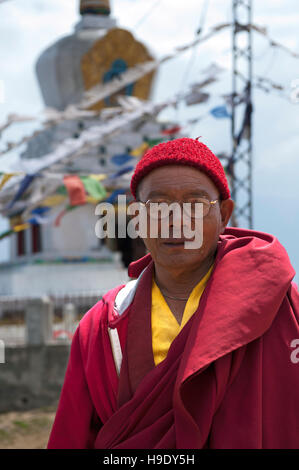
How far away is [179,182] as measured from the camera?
221 centimetres

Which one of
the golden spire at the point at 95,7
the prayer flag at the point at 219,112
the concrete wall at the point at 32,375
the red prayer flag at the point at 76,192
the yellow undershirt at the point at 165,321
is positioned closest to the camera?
the yellow undershirt at the point at 165,321

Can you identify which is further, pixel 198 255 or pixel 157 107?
pixel 157 107

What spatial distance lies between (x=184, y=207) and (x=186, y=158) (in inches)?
7.5

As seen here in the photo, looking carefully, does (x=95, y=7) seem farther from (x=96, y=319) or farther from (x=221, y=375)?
(x=221, y=375)

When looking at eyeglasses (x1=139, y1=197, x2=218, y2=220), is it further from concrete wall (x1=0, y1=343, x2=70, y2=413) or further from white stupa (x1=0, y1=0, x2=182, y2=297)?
white stupa (x1=0, y1=0, x2=182, y2=297)

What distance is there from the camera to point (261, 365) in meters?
2.02

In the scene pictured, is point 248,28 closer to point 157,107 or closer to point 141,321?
point 157,107

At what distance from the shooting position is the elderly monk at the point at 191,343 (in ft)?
6.49

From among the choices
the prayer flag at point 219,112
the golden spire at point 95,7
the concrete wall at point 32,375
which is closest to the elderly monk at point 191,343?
the concrete wall at point 32,375

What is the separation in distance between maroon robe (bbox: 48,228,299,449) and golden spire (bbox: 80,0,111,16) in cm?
2284

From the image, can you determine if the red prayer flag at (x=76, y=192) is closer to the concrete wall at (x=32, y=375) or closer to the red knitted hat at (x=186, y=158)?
the concrete wall at (x=32, y=375)

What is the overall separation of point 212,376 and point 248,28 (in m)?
11.0

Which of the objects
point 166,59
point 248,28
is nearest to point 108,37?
point 166,59

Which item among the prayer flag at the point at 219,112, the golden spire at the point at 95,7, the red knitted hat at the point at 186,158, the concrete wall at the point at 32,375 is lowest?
the concrete wall at the point at 32,375
